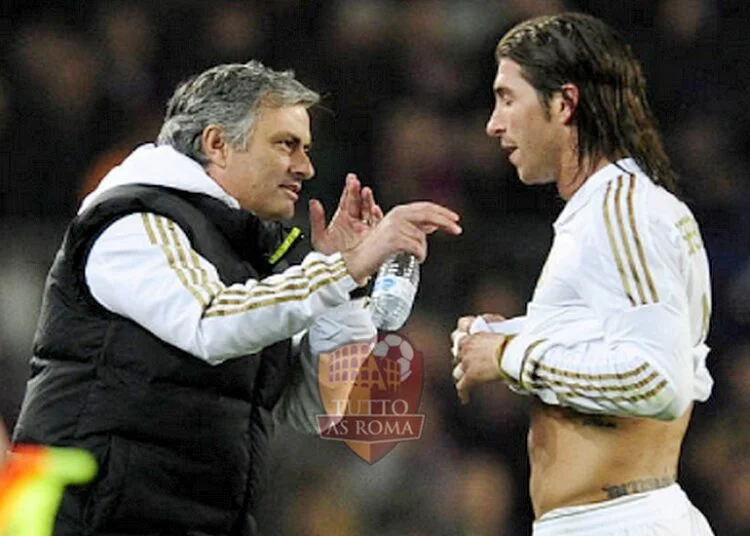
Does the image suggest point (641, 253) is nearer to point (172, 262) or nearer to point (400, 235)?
point (400, 235)

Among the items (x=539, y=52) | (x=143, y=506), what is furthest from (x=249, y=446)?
(x=539, y=52)

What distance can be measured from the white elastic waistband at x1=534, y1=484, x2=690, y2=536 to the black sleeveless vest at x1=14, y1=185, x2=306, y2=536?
30.5 inches

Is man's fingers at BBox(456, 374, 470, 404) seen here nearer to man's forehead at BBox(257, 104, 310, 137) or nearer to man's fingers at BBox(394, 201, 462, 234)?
man's fingers at BBox(394, 201, 462, 234)

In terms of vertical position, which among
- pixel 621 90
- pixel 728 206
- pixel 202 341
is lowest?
pixel 728 206

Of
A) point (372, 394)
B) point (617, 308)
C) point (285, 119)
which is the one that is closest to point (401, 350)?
point (372, 394)

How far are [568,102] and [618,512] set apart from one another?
0.77m

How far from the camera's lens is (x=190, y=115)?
3586mm

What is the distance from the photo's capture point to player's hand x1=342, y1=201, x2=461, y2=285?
309 centimetres

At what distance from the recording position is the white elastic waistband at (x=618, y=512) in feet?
9.19

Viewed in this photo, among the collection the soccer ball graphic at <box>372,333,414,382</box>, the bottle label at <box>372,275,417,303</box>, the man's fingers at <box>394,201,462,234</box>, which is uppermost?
the man's fingers at <box>394,201,462,234</box>

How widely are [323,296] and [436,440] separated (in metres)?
2.38

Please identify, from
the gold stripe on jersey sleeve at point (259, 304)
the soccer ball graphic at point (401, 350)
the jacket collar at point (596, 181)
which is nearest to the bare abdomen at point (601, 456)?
the jacket collar at point (596, 181)

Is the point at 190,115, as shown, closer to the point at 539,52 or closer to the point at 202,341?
the point at 202,341

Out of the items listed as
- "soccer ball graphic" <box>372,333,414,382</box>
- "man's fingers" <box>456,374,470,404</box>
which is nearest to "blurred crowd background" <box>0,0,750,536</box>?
"soccer ball graphic" <box>372,333,414,382</box>
